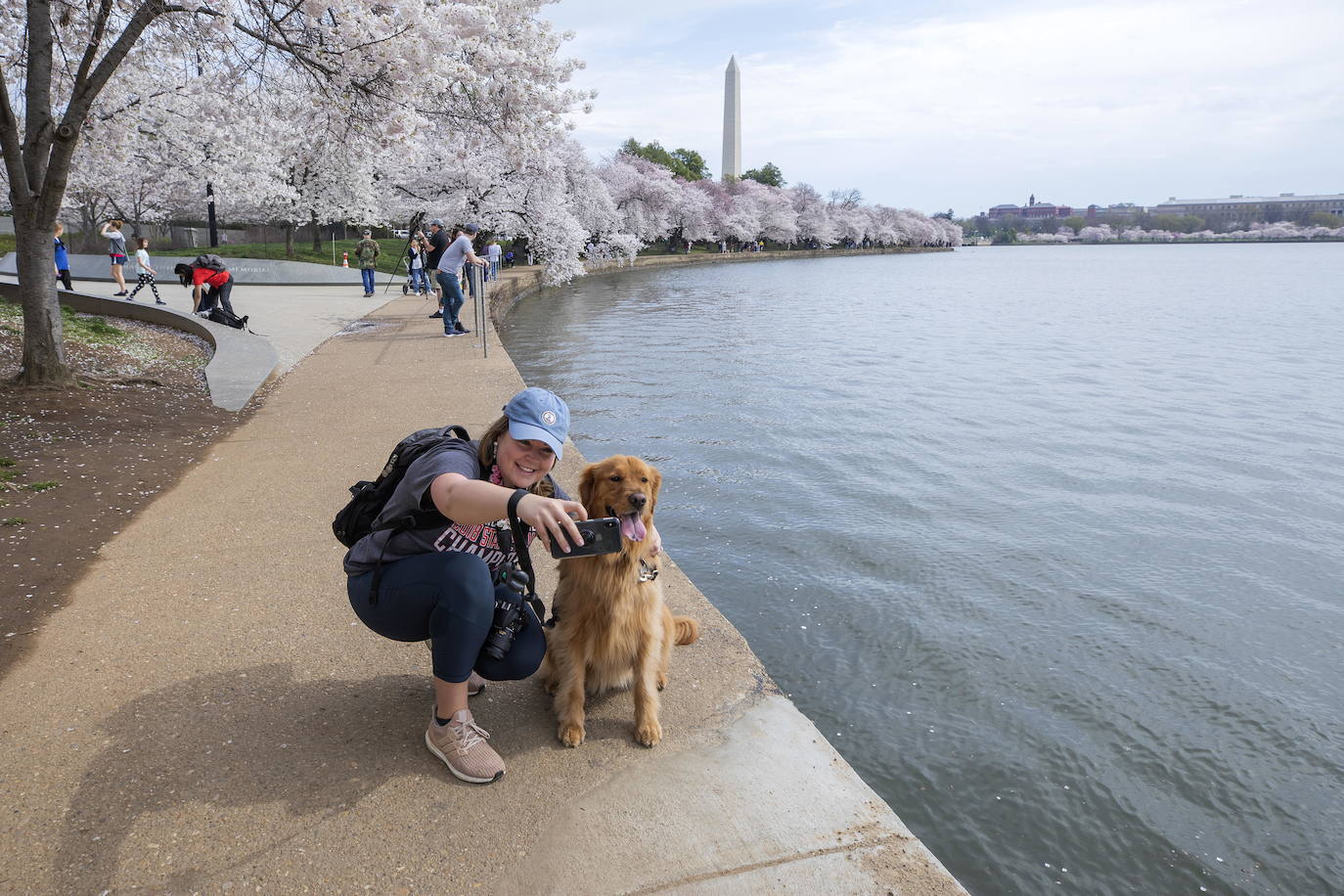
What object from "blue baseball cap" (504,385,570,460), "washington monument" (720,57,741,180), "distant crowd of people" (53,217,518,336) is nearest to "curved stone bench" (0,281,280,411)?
"distant crowd of people" (53,217,518,336)

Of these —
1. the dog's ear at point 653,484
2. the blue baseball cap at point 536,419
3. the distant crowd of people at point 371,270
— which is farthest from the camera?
the distant crowd of people at point 371,270

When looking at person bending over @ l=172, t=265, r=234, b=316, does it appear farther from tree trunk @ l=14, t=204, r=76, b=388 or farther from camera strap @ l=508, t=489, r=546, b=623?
camera strap @ l=508, t=489, r=546, b=623

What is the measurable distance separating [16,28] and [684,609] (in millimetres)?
14208

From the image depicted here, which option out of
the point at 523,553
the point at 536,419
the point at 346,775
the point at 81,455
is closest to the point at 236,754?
the point at 346,775

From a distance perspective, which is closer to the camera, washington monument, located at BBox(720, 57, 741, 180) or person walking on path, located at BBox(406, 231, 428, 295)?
person walking on path, located at BBox(406, 231, 428, 295)

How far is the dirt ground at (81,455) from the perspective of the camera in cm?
467

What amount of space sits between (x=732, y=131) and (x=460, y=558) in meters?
117

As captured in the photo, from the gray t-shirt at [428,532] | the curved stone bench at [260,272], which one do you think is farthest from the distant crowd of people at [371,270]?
the gray t-shirt at [428,532]

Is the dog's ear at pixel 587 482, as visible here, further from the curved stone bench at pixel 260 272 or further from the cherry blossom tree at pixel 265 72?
the curved stone bench at pixel 260 272

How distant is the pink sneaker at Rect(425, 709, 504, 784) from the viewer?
9.91 feet

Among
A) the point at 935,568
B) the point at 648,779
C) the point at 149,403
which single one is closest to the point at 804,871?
the point at 648,779

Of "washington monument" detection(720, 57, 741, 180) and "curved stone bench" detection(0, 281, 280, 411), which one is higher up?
"washington monument" detection(720, 57, 741, 180)

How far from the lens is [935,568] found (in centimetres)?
685

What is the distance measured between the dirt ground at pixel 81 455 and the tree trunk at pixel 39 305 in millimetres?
259
